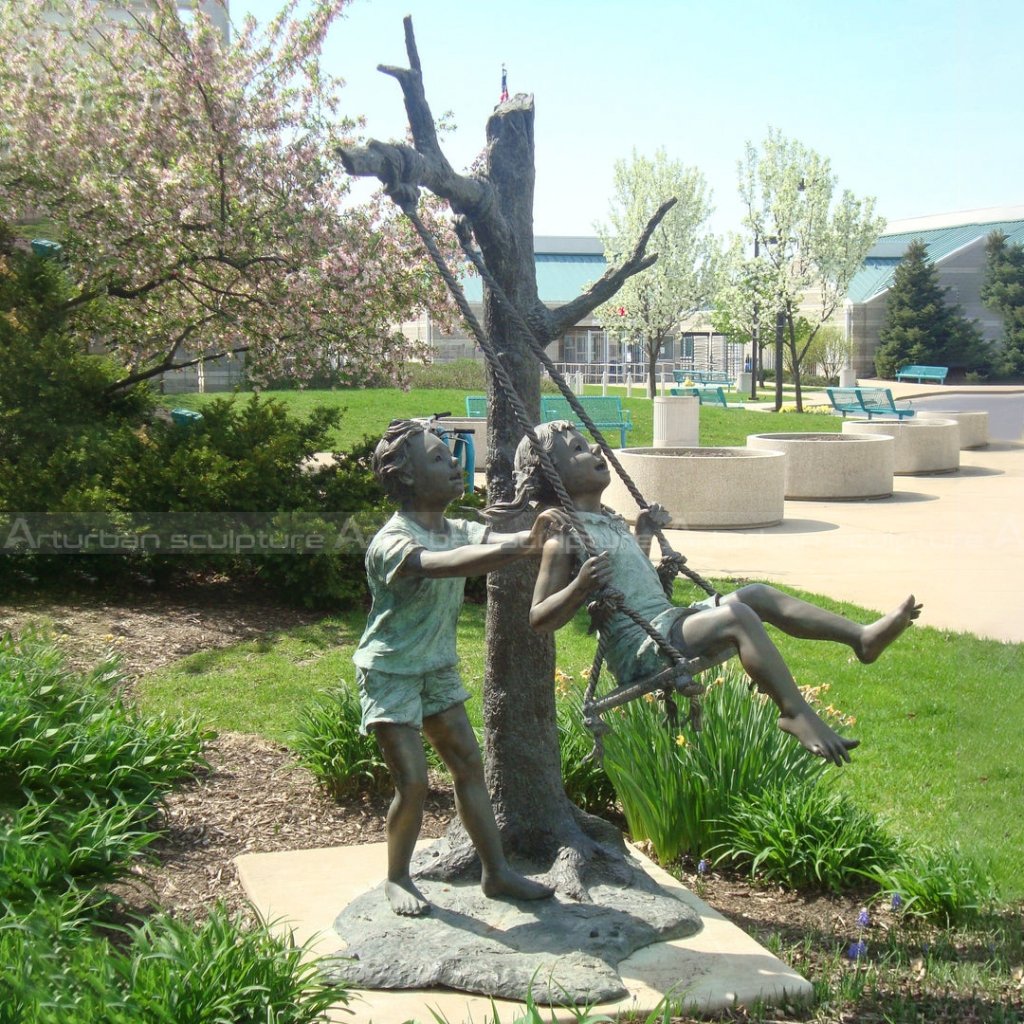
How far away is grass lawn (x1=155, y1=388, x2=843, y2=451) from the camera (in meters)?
21.4

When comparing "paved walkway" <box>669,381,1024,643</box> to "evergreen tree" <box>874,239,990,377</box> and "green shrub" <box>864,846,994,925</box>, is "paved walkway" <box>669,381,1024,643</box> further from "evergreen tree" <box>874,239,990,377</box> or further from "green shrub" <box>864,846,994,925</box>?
"evergreen tree" <box>874,239,990,377</box>

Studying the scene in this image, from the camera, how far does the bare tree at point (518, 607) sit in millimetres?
4367

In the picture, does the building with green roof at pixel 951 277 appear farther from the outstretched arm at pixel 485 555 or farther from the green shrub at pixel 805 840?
the outstretched arm at pixel 485 555

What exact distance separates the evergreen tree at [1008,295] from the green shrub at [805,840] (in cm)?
3647

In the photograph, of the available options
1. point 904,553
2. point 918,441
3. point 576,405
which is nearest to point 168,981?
point 576,405

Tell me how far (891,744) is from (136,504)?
5.57 meters

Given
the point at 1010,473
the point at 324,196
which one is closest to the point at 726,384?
the point at 1010,473

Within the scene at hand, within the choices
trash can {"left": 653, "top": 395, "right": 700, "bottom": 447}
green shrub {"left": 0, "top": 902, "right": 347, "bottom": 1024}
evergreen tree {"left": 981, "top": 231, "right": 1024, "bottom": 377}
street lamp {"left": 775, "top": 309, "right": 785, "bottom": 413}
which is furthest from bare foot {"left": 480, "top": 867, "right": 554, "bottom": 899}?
evergreen tree {"left": 981, "top": 231, "right": 1024, "bottom": 377}

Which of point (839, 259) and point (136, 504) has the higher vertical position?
point (839, 259)

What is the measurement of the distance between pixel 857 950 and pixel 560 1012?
106cm

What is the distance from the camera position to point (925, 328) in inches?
1651

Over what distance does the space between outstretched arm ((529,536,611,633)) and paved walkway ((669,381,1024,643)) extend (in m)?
5.65

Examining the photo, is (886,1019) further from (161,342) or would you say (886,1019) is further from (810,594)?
(161,342)

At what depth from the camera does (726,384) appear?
139 ft
